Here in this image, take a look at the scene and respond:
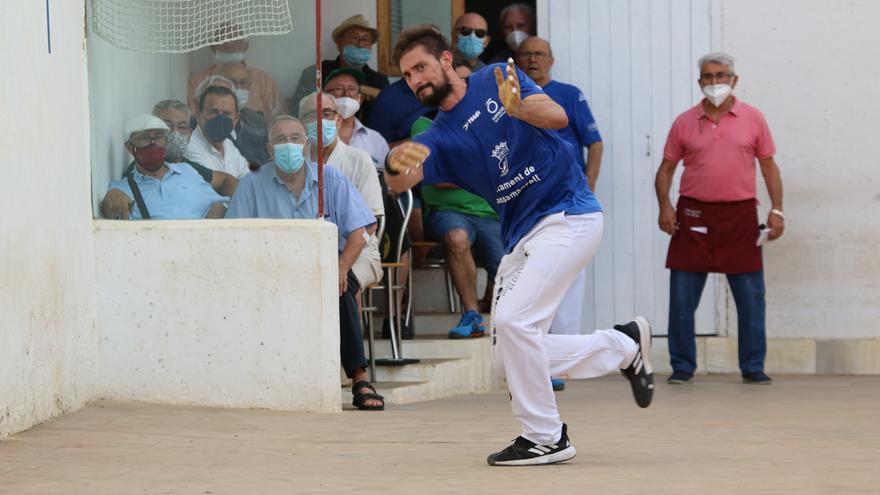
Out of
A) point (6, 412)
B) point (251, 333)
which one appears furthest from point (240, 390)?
point (6, 412)

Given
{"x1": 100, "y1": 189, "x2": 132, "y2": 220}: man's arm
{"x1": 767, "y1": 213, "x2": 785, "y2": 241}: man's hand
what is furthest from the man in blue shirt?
{"x1": 767, "y1": 213, "x2": 785, "y2": 241}: man's hand

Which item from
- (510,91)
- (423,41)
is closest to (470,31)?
(423,41)

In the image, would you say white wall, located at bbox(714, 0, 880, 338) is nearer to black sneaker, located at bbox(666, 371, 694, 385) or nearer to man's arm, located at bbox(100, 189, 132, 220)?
black sneaker, located at bbox(666, 371, 694, 385)

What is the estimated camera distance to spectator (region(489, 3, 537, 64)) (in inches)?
469

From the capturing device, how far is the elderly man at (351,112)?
10172 mm

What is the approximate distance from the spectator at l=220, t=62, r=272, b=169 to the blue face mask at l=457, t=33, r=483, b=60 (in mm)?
3303

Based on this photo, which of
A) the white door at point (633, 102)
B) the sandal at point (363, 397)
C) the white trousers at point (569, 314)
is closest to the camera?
the sandal at point (363, 397)

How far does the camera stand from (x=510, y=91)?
602 cm

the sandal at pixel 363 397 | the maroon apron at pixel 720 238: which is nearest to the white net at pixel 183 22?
the sandal at pixel 363 397

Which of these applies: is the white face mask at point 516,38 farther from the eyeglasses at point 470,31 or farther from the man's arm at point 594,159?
the man's arm at point 594,159

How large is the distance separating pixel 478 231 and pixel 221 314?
2.74 m

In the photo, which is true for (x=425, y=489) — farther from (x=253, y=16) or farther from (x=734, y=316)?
(x=734, y=316)

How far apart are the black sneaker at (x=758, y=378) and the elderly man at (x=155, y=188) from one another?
4.23 meters

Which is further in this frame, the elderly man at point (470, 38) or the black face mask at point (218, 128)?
the elderly man at point (470, 38)
